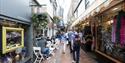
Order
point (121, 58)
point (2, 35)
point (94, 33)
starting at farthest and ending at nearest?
point (94, 33), point (121, 58), point (2, 35)

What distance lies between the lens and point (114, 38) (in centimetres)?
985

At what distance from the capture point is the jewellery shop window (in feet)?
28.5

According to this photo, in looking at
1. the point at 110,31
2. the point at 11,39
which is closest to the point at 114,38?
the point at 110,31

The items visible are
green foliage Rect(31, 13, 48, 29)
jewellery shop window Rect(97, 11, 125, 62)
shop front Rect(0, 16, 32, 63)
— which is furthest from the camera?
green foliage Rect(31, 13, 48, 29)

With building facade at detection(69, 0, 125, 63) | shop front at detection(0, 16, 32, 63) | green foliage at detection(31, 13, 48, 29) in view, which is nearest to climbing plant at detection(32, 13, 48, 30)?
green foliage at detection(31, 13, 48, 29)

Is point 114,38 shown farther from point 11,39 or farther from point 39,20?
point 11,39

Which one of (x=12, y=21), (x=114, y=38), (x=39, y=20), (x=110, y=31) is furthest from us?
(x=110, y=31)

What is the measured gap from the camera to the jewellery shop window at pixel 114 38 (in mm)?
8688

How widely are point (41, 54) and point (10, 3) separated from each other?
546 cm

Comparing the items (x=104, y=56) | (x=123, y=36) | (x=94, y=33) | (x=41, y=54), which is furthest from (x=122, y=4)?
(x=94, y=33)

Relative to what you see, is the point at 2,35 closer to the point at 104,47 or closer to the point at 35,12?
the point at 35,12

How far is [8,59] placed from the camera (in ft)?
24.0

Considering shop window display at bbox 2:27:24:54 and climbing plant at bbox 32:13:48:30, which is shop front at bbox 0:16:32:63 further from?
climbing plant at bbox 32:13:48:30

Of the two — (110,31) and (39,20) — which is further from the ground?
(39,20)
